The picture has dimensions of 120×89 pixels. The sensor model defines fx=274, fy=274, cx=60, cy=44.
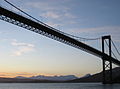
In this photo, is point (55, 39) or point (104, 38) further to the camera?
point (104, 38)

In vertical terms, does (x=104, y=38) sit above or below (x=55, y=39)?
above

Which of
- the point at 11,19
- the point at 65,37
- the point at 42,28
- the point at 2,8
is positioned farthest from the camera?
the point at 65,37

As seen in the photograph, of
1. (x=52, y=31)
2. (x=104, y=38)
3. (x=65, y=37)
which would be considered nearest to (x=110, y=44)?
(x=104, y=38)

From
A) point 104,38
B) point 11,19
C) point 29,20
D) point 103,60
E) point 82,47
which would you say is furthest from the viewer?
point 104,38

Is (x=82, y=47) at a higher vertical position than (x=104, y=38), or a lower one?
lower

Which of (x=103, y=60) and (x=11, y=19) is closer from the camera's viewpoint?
(x=11, y=19)

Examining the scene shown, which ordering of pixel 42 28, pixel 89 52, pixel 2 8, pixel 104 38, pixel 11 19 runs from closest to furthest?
pixel 2 8
pixel 11 19
pixel 42 28
pixel 89 52
pixel 104 38

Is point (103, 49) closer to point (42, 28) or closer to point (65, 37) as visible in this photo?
point (65, 37)

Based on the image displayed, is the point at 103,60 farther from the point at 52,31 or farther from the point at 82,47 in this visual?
the point at 52,31

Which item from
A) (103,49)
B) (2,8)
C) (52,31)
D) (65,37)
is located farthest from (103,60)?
(2,8)

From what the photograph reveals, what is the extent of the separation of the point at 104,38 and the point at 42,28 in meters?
39.0

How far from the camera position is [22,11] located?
36.6 meters

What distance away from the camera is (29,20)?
3844 cm

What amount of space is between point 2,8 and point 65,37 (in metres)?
20.3
